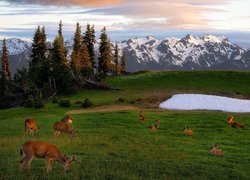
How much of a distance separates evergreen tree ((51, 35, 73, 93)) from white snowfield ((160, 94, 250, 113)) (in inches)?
786

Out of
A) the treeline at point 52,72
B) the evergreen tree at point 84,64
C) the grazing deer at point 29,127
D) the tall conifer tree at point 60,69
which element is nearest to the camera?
the grazing deer at point 29,127

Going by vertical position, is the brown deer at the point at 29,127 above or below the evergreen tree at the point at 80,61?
above

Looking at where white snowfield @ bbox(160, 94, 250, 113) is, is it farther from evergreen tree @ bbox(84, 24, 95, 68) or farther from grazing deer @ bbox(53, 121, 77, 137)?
evergreen tree @ bbox(84, 24, 95, 68)

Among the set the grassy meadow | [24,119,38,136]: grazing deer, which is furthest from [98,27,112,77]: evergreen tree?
[24,119,38,136]: grazing deer

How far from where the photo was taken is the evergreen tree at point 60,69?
239 ft

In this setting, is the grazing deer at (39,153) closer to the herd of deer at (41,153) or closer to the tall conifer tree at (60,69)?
the herd of deer at (41,153)

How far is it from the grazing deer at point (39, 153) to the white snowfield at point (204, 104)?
37.2 meters

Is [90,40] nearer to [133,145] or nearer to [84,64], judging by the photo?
[84,64]

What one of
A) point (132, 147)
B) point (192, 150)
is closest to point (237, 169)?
point (192, 150)

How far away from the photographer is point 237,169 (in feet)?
66.9

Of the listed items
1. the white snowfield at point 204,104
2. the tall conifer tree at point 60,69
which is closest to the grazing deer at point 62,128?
the white snowfield at point 204,104

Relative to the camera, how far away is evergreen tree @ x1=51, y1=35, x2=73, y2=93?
72.8m

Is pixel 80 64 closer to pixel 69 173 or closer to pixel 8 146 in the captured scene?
pixel 8 146

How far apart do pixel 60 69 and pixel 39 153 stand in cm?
5898
